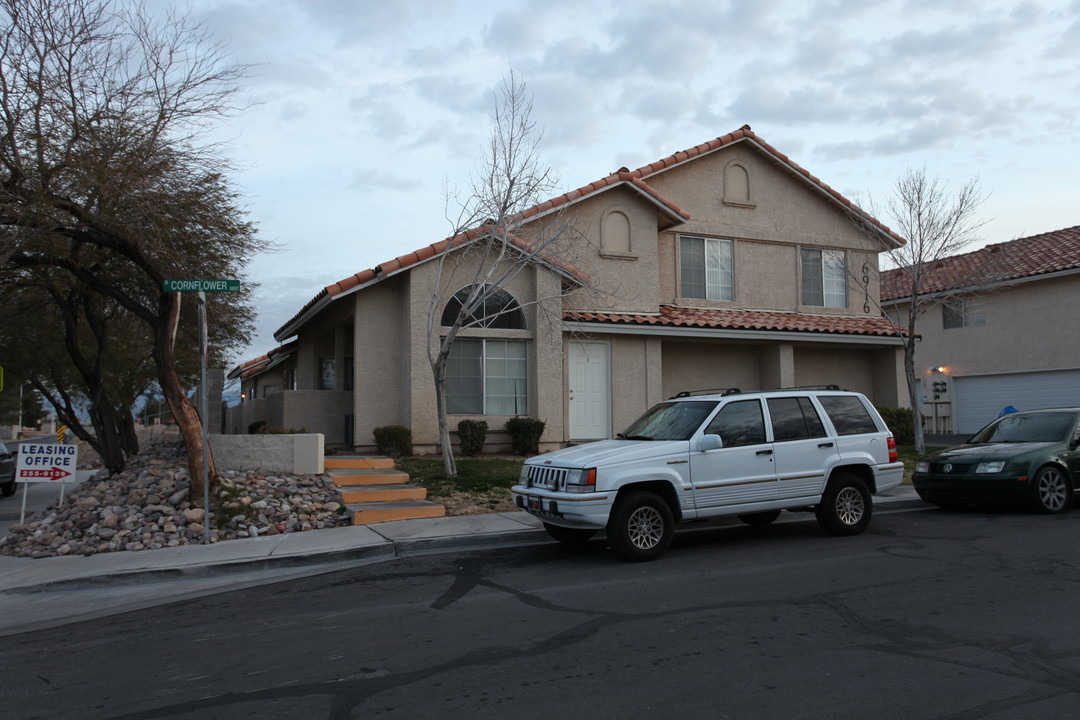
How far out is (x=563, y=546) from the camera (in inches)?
396

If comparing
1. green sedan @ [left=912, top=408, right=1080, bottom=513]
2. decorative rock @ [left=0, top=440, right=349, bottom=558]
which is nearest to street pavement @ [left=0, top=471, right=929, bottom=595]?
decorative rock @ [left=0, top=440, right=349, bottom=558]

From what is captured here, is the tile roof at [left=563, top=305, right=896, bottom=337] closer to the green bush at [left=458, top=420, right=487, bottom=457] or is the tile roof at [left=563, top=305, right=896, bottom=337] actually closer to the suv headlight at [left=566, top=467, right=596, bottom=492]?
the green bush at [left=458, top=420, right=487, bottom=457]

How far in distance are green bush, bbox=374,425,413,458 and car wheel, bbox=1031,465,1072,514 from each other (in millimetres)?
10220

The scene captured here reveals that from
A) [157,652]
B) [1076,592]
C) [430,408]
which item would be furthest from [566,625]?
[430,408]

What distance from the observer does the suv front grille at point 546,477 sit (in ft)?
29.1

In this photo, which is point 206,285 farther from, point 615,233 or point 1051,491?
point 1051,491

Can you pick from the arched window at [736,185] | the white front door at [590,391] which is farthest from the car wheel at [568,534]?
the arched window at [736,185]

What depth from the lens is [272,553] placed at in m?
9.59

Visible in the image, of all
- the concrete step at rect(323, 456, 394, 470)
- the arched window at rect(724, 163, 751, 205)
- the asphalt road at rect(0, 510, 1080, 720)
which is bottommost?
the asphalt road at rect(0, 510, 1080, 720)

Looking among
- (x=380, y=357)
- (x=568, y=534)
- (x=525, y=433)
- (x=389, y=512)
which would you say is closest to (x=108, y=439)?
(x=380, y=357)

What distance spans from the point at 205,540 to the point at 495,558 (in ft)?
12.9

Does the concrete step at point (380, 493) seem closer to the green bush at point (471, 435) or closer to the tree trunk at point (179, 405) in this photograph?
the tree trunk at point (179, 405)

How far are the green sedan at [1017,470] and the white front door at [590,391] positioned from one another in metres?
7.09

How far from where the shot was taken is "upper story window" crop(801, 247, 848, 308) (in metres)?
21.9
